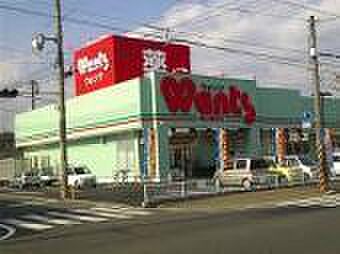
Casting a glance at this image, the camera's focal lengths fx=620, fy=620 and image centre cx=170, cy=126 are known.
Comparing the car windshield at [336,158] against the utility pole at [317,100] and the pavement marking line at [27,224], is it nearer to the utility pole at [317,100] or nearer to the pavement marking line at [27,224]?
the utility pole at [317,100]

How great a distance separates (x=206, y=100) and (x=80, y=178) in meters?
9.95

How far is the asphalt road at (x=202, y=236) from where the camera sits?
41.0 ft

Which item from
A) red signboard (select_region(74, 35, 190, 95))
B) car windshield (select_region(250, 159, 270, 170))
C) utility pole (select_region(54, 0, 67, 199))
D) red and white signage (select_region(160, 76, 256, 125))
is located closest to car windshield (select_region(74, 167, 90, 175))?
red signboard (select_region(74, 35, 190, 95))

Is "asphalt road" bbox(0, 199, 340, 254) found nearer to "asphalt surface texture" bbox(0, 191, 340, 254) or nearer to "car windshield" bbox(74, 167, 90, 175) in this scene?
"asphalt surface texture" bbox(0, 191, 340, 254)

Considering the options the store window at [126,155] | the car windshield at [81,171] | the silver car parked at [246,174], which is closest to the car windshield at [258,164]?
the silver car parked at [246,174]

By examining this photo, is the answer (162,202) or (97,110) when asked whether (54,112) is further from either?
(162,202)

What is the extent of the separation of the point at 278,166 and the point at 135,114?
10187mm

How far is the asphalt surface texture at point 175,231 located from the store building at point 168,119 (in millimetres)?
15362

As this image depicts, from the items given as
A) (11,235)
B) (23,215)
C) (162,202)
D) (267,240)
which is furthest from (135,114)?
(267,240)

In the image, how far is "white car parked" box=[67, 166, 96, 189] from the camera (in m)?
41.4

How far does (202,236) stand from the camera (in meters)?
14.6

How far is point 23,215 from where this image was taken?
82.3 ft

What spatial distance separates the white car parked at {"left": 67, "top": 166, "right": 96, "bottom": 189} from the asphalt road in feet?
69.1

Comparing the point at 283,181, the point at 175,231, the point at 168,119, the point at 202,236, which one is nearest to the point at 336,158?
the point at 283,181
